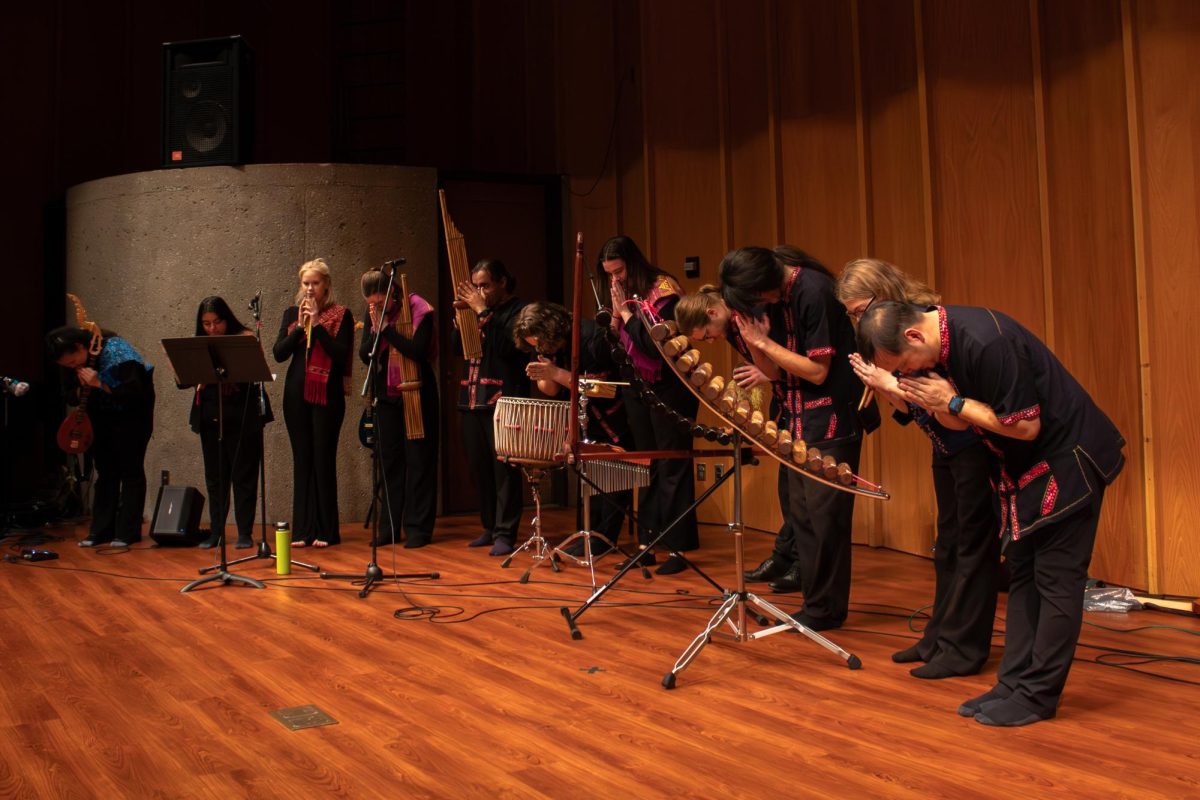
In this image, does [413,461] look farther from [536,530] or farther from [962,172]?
[962,172]

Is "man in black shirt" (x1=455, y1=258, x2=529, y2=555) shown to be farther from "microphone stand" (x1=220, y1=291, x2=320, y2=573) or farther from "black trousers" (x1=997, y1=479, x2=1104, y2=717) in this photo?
"black trousers" (x1=997, y1=479, x2=1104, y2=717)

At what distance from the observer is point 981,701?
120 inches

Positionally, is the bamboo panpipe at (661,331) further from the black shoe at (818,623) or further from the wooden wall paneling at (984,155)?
the wooden wall paneling at (984,155)

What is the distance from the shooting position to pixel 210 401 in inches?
258

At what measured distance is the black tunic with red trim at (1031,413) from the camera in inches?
113

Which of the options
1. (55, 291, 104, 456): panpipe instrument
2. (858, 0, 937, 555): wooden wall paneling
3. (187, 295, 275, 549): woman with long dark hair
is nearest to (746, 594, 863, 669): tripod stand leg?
(858, 0, 937, 555): wooden wall paneling

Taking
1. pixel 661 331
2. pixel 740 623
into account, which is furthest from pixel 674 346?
pixel 740 623

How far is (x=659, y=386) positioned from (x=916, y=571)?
5.36 feet

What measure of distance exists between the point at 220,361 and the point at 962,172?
393cm

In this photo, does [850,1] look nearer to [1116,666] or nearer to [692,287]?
[692,287]

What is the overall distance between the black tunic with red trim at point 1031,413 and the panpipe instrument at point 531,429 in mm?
2313

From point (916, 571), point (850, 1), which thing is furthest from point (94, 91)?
point (916, 571)

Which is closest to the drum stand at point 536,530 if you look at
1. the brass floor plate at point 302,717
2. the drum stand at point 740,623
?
the drum stand at point 740,623

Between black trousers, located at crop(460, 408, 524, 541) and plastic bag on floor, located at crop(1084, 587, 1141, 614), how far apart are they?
301cm
